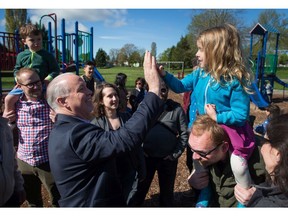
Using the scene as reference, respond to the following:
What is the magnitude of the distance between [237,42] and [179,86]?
0.57 meters

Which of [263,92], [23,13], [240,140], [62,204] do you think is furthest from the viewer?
[23,13]

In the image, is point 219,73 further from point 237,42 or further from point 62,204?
point 62,204

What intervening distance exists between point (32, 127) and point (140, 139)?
174cm

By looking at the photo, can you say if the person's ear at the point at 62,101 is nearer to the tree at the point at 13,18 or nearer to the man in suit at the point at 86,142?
the man in suit at the point at 86,142

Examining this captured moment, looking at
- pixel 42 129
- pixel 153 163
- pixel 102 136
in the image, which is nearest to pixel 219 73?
pixel 102 136

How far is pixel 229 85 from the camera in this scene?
6.18ft

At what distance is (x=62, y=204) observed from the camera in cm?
159

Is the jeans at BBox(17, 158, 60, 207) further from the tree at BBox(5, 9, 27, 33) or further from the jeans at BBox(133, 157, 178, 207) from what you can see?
the tree at BBox(5, 9, 27, 33)

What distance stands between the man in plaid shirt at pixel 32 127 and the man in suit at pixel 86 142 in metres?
1.22

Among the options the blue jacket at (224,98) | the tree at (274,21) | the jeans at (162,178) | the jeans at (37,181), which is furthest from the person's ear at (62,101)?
the tree at (274,21)

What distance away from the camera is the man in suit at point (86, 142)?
1.42 m

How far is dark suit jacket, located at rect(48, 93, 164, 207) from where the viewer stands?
4.66 ft

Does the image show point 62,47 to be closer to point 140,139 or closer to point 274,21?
point 140,139

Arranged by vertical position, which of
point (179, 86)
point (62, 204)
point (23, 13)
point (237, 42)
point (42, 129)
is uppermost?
point (23, 13)
